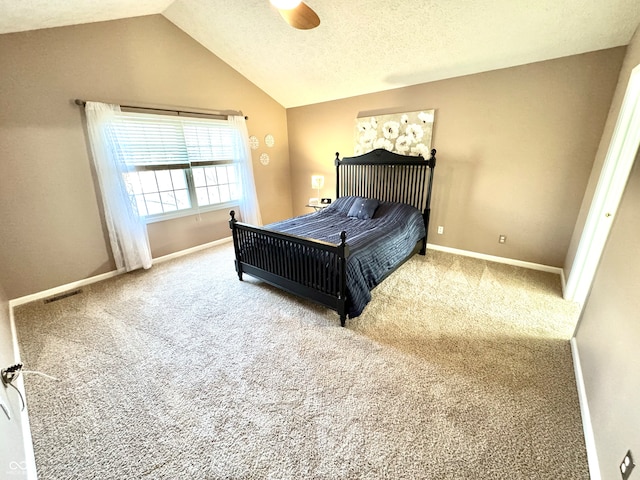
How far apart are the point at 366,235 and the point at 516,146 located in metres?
2.11

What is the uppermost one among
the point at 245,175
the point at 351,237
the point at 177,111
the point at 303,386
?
the point at 177,111

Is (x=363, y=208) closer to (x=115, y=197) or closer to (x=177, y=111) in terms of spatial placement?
(x=177, y=111)

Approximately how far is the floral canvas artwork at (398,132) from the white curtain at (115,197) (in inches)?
128

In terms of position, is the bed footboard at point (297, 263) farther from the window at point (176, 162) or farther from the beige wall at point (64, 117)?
the beige wall at point (64, 117)

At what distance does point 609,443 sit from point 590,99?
3.09m

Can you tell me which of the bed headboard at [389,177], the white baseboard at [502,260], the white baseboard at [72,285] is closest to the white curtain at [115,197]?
the white baseboard at [72,285]

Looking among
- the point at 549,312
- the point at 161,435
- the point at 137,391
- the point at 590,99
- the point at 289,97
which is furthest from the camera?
the point at 289,97

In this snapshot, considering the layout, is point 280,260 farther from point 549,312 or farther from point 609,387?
point 549,312

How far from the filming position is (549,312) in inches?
96.6

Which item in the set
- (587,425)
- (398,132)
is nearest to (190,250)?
(398,132)

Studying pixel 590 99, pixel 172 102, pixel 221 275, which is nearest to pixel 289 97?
pixel 172 102

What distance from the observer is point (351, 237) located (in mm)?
2834

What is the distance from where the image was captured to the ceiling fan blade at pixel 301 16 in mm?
1787

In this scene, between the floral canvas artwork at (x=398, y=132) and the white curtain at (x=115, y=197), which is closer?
the white curtain at (x=115, y=197)
